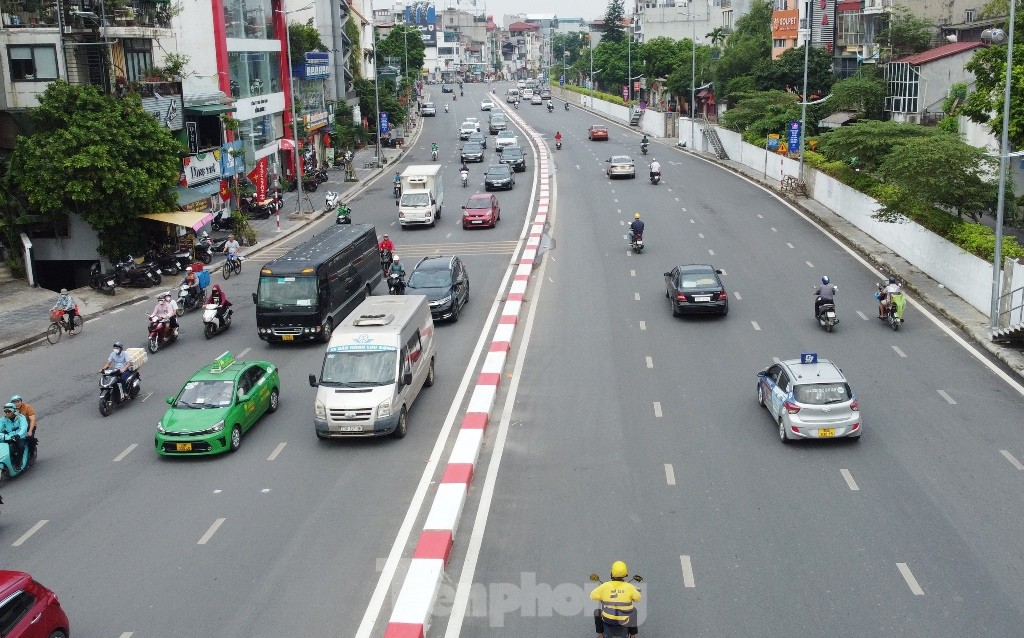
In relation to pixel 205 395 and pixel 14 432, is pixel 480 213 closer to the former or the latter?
pixel 205 395

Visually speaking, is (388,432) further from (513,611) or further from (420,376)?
(513,611)

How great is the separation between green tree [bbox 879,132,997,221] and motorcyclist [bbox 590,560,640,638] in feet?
79.7

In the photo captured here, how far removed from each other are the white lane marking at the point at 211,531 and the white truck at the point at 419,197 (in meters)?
29.6

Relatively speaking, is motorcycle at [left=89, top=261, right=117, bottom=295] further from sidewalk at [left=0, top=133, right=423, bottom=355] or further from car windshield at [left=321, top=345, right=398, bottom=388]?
car windshield at [left=321, top=345, right=398, bottom=388]

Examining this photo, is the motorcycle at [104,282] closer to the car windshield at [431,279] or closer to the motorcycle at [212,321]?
the motorcycle at [212,321]

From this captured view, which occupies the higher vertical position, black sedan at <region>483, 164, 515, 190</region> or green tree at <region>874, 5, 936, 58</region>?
green tree at <region>874, 5, 936, 58</region>

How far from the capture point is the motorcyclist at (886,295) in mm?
27159

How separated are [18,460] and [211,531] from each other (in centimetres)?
532

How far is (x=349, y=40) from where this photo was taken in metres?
91.7

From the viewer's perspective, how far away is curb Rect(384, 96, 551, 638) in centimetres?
1291

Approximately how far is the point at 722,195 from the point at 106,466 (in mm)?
38704

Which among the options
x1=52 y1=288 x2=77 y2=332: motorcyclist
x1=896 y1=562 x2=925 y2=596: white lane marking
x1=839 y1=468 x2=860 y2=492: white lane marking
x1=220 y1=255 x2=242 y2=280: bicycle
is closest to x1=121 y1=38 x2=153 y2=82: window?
x1=220 y1=255 x2=242 y2=280: bicycle

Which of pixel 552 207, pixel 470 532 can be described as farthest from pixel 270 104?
pixel 470 532

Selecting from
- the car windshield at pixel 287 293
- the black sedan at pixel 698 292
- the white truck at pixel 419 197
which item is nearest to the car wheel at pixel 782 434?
the black sedan at pixel 698 292
